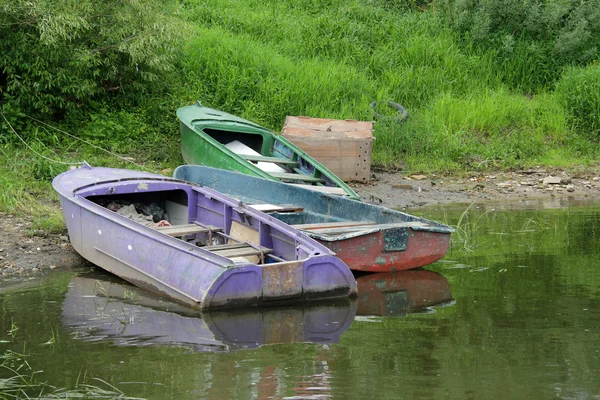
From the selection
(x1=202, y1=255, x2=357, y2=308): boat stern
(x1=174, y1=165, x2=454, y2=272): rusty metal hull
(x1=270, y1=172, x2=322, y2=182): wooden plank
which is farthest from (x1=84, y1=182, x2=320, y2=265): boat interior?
(x1=270, y1=172, x2=322, y2=182): wooden plank

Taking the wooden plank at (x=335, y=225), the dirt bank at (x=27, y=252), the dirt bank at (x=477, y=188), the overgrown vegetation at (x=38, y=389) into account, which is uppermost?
the wooden plank at (x=335, y=225)

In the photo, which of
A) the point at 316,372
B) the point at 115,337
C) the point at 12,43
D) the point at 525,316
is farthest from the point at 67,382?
the point at 12,43

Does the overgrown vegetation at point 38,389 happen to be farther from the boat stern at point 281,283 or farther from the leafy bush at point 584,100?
the leafy bush at point 584,100

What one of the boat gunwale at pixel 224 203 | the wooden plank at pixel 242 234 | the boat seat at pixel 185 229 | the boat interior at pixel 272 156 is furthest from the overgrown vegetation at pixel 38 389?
the boat interior at pixel 272 156

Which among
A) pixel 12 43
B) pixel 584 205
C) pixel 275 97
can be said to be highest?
pixel 12 43

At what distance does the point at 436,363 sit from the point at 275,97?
9.55m

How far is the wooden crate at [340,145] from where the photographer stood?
43.6 feet

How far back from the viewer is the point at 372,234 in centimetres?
869

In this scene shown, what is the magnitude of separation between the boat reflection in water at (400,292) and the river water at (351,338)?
0.02 meters

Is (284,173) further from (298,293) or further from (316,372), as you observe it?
(316,372)

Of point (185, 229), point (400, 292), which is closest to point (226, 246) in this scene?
point (185, 229)

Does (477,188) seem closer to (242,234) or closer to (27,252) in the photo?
(242,234)

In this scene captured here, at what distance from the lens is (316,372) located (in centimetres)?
620

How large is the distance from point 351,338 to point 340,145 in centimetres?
654
